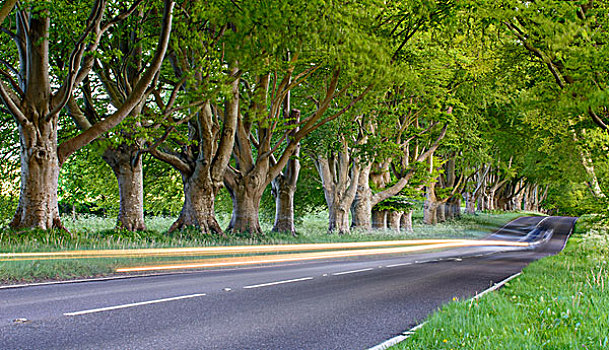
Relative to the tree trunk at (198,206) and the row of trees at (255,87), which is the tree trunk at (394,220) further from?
the tree trunk at (198,206)

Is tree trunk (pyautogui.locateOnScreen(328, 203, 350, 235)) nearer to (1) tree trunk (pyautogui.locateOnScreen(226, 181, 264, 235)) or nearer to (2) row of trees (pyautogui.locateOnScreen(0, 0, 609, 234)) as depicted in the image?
(2) row of trees (pyautogui.locateOnScreen(0, 0, 609, 234))

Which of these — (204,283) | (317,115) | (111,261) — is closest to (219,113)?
(317,115)

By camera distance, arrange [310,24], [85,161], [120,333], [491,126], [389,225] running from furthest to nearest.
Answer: [491,126], [389,225], [85,161], [310,24], [120,333]

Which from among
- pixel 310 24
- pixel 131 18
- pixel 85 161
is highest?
pixel 131 18

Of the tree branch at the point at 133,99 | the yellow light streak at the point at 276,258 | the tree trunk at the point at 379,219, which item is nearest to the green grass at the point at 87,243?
the yellow light streak at the point at 276,258

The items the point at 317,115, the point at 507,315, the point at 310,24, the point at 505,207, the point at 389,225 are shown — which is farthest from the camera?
the point at 505,207

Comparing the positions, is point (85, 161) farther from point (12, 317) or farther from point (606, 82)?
point (606, 82)

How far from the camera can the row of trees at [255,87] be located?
13.4m

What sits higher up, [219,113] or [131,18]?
[131,18]

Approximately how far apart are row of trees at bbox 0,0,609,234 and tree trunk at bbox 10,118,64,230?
0.13 feet

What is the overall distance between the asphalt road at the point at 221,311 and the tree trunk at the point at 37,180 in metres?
4.84

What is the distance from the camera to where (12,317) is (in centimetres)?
643

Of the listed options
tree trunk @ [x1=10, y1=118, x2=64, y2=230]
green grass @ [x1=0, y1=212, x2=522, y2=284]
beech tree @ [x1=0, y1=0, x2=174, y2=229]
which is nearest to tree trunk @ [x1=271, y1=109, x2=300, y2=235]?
green grass @ [x1=0, y1=212, x2=522, y2=284]

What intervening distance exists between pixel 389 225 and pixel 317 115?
16253 mm
